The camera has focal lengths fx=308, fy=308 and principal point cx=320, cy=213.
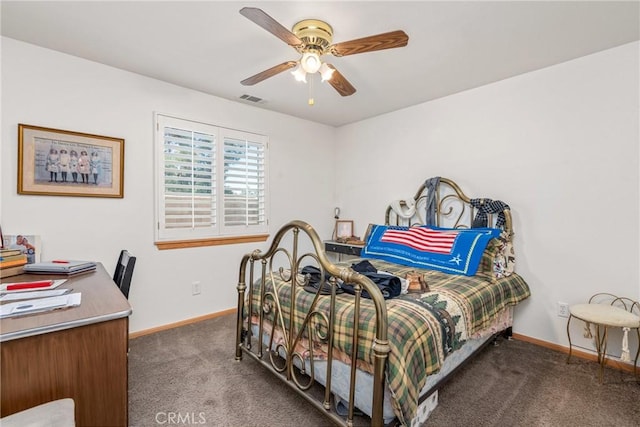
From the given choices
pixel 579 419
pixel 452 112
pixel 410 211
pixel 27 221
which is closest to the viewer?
pixel 579 419

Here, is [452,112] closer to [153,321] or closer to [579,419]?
[579,419]

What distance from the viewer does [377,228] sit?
345 cm

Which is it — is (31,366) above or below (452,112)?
below

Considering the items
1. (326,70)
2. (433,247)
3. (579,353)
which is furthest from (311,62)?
(579,353)

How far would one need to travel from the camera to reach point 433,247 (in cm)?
279

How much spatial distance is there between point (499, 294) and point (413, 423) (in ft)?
4.21

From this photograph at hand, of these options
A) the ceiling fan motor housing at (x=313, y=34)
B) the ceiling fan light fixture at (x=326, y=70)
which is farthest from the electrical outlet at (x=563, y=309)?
the ceiling fan motor housing at (x=313, y=34)

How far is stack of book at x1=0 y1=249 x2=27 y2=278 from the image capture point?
6.03 ft

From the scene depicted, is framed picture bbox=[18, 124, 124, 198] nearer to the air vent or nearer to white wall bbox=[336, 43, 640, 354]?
the air vent

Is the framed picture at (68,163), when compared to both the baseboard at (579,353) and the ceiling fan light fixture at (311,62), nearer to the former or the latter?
the ceiling fan light fixture at (311,62)

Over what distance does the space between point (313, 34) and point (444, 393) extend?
2480mm

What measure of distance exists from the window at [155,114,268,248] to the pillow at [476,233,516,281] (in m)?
2.40

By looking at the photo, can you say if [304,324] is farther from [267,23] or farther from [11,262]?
[11,262]

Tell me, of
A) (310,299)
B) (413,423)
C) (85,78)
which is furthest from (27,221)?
(413,423)
